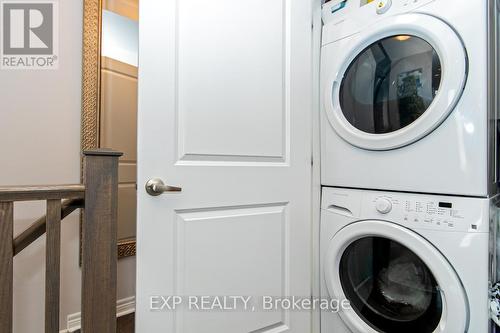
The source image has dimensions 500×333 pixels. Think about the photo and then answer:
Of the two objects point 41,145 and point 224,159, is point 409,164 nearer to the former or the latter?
point 224,159

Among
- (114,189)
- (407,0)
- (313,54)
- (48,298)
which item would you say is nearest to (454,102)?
(407,0)

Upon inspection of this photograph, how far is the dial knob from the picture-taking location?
0.99 metres

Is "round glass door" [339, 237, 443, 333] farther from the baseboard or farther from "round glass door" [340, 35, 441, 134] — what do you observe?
the baseboard

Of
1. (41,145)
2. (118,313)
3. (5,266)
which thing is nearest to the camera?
(5,266)

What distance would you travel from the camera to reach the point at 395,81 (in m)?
1.02

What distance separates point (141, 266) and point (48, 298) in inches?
10.0

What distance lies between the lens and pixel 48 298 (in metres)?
0.76

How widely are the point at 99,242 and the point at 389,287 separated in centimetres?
105

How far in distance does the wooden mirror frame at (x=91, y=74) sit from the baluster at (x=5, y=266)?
0.74 meters

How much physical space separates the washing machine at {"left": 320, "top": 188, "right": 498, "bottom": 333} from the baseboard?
3.77ft

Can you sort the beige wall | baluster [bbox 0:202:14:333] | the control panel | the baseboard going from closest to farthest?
baluster [bbox 0:202:14:333]
the control panel
the beige wall
the baseboard

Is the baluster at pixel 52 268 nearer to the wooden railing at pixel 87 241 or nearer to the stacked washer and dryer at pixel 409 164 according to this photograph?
the wooden railing at pixel 87 241

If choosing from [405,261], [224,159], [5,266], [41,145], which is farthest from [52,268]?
[405,261]
